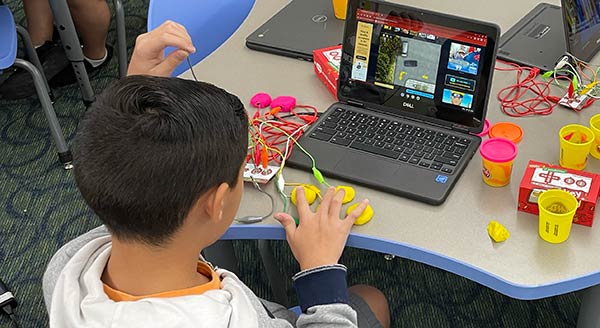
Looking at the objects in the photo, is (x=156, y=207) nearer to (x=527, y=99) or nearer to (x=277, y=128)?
(x=277, y=128)

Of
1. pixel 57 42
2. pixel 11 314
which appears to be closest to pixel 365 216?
pixel 11 314

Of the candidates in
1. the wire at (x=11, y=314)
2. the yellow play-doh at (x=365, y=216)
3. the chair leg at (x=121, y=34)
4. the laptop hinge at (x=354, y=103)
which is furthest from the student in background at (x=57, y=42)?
the yellow play-doh at (x=365, y=216)

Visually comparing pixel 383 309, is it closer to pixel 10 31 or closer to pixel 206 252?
pixel 206 252

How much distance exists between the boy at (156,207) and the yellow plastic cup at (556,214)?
41cm

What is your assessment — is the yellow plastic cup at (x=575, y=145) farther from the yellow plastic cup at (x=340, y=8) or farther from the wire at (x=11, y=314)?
the wire at (x=11, y=314)

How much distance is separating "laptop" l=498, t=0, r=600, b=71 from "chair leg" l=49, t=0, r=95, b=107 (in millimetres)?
1486

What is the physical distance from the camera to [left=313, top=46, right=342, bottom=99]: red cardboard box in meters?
1.41

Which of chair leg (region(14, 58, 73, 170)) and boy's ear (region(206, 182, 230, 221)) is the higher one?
boy's ear (region(206, 182, 230, 221))

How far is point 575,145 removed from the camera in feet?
3.77

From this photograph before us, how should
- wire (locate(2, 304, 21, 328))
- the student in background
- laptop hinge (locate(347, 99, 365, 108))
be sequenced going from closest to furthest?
laptop hinge (locate(347, 99, 365, 108)) → wire (locate(2, 304, 21, 328)) → the student in background

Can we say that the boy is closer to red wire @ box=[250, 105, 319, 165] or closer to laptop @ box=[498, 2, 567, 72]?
red wire @ box=[250, 105, 319, 165]

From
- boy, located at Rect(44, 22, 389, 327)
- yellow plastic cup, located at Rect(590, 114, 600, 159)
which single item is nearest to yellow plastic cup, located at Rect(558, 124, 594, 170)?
yellow plastic cup, located at Rect(590, 114, 600, 159)

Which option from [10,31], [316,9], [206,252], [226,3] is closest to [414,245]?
[206,252]

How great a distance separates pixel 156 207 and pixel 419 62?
0.59 metres
